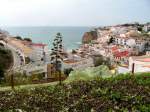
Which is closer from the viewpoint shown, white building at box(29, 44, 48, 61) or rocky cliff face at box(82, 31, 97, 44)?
white building at box(29, 44, 48, 61)

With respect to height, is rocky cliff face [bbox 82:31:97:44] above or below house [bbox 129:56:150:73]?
below

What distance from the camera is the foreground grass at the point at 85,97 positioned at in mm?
9922

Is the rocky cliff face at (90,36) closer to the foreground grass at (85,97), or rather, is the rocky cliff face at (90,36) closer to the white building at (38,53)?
the white building at (38,53)

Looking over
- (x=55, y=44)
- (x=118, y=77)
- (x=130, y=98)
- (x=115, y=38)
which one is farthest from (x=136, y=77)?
(x=115, y=38)

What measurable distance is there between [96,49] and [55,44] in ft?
183

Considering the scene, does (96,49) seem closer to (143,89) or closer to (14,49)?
(14,49)

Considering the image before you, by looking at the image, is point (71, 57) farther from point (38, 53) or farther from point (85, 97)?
point (85, 97)

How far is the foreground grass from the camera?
992cm

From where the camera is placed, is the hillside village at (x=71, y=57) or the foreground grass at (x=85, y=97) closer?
the foreground grass at (x=85, y=97)

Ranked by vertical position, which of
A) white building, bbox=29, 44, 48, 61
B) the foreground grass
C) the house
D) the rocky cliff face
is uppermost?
the foreground grass

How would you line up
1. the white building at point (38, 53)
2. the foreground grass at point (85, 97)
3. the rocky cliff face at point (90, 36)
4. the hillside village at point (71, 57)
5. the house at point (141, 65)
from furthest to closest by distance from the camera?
the rocky cliff face at point (90, 36) → the white building at point (38, 53) → the hillside village at point (71, 57) → the house at point (141, 65) → the foreground grass at point (85, 97)

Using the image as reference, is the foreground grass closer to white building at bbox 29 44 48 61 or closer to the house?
the house

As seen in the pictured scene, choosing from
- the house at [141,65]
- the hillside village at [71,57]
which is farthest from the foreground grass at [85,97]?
the house at [141,65]

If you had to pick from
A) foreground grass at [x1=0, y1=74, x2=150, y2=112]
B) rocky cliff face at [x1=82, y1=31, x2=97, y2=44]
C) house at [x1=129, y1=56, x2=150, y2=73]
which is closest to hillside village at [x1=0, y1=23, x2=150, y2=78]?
house at [x1=129, y1=56, x2=150, y2=73]
